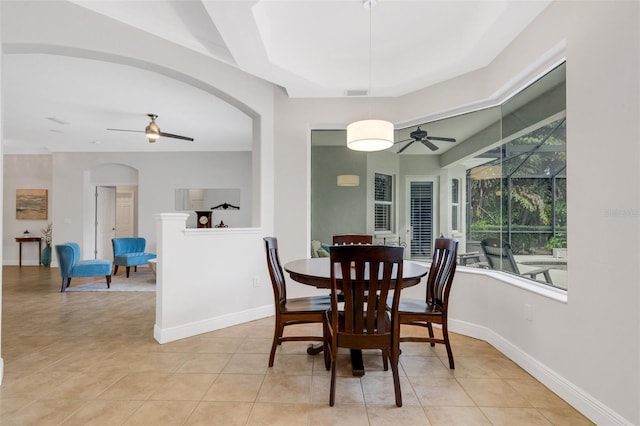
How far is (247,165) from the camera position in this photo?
7547 mm

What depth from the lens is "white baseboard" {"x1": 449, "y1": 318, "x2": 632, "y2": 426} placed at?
1733mm

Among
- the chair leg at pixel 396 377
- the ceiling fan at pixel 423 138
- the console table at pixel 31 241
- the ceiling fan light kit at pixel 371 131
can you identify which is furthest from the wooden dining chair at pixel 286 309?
the console table at pixel 31 241

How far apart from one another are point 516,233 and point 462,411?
170cm

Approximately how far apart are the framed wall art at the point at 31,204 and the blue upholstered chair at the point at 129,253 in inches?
118

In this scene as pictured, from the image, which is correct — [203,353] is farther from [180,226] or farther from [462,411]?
[462,411]

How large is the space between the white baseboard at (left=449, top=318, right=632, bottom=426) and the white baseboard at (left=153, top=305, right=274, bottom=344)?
2.25m

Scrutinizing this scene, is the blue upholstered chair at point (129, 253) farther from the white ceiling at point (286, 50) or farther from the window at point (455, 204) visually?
the window at point (455, 204)

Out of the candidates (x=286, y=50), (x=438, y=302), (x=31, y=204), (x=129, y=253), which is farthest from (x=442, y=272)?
(x=31, y=204)

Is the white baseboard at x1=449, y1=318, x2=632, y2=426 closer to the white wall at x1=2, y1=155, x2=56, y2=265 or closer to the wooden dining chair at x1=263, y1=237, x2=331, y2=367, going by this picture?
the wooden dining chair at x1=263, y1=237, x2=331, y2=367

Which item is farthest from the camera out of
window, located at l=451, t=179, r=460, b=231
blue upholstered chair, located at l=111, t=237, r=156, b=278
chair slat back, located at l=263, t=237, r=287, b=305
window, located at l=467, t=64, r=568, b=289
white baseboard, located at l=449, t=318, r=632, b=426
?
blue upholstered chair, located at l=111, t=237, r=156, b=278

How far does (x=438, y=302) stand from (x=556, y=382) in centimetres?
86

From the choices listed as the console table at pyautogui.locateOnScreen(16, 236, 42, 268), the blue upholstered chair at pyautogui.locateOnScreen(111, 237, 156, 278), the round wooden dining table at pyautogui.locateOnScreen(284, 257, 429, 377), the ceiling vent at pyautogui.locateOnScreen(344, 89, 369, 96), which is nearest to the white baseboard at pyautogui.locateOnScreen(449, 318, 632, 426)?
the round wooden dining table at pyautogui.locateOnScreen(284, 257, 429, 377)

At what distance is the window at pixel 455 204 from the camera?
355 cm

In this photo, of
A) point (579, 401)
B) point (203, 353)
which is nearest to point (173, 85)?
point (203, 353)
